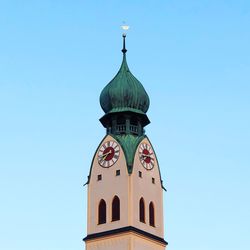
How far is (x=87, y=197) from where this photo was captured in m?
62.3

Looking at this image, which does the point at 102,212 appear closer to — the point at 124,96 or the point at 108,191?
the point at 108,191

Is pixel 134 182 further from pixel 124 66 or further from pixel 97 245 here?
pixel 124 66

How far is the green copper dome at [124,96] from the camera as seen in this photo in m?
63.9

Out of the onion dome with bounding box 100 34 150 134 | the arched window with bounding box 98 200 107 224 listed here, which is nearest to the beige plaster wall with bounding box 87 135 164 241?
the arched window with bounding box 98 200 107 224

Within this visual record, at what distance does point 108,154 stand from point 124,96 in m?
4.50

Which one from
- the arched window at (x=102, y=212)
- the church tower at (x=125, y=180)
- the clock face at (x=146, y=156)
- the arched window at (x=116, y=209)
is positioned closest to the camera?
the church tower at (x=125, y=180)

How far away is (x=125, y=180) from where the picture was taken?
60.7 meters

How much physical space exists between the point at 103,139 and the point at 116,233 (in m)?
7.58

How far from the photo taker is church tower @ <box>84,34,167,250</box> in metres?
59.7

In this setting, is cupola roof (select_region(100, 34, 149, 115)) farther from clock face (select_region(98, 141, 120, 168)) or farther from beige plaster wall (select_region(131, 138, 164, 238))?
beige plaster wall (select_region(131, 138, 164, 238))

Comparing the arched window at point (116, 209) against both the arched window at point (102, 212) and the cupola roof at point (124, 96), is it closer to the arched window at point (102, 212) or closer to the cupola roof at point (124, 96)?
the arched window at point (102, 212)

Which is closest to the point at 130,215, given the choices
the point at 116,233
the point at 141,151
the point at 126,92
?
the point at 116,233

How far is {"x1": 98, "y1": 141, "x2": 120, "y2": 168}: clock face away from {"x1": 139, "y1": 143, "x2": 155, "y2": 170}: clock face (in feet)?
5.57

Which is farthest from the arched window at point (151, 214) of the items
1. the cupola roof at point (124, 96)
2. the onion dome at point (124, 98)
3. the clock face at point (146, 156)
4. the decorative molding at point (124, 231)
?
the cupola roof at point (124, 96)
